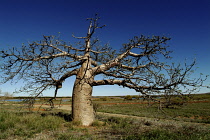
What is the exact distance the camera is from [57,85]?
7.33m

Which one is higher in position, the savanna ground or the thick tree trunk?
the thick tree trunk

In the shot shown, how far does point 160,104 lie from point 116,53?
2.55m

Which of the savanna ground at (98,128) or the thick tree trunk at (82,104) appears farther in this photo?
the thick tree trunk at (82,104)

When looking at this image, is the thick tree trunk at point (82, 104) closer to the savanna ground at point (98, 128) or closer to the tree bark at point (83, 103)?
the tree bark at point (83, 103)

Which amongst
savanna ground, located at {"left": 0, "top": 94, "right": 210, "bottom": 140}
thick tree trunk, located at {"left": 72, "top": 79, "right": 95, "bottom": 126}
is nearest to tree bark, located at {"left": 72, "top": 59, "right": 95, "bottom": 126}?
thick tree trunk, located at {"left": 72, "top": 79, "right": 95, "bottom": 126}

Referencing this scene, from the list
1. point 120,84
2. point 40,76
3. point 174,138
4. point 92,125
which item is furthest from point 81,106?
point 174,138

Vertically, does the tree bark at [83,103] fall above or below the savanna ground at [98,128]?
above

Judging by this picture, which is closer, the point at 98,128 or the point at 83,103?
the point at 98,128

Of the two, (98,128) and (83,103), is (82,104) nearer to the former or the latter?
(83,103)

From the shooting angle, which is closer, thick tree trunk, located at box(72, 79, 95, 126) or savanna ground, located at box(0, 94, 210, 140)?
savanna ground, located at box(0, 94, 210, 140)

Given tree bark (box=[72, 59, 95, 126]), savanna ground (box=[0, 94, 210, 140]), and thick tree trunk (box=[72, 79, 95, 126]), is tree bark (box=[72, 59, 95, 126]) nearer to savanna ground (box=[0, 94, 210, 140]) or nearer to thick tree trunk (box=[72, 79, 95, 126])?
thick tree trunk (box=[72, 79, 95, 126])

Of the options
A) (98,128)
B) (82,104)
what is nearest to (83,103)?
(82,104)

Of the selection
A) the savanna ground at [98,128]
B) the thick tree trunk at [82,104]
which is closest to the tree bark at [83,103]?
the thick tree trunk at [82,104]

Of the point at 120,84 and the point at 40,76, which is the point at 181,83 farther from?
the point at 40,76
